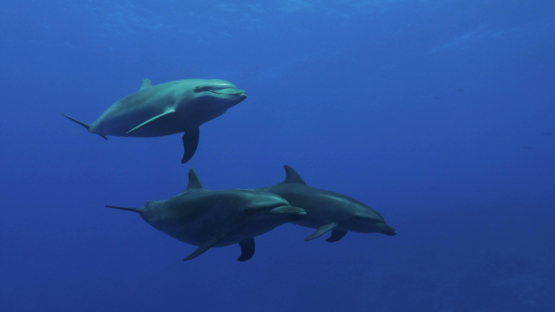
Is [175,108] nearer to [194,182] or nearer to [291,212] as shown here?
[194,182]

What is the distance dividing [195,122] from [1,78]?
5356cm

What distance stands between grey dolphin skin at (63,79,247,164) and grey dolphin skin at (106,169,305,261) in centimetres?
92

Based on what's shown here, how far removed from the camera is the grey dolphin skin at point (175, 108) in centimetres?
451

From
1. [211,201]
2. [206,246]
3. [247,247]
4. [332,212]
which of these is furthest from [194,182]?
[332,212]

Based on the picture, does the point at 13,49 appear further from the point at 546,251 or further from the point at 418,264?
the point at 546,251

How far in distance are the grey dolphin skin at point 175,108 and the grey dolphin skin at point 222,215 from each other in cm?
92

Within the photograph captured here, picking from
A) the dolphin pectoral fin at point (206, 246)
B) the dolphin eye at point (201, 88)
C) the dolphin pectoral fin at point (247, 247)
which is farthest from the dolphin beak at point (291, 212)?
the dolphin eye at point (201, 88)

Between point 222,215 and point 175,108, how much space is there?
5.03 feet

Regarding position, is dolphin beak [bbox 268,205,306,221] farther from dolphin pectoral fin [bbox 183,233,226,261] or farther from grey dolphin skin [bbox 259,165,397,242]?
grey dolphin skin [bbox 259,165,397,242]

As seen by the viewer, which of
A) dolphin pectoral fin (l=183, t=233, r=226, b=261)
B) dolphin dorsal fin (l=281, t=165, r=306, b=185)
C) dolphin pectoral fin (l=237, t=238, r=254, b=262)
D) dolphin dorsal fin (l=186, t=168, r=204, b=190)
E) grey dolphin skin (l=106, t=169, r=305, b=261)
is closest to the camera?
grey dolphin skin (l=106, t=169, r=305, b=261)

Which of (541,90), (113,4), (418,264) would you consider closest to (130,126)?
(418,264)

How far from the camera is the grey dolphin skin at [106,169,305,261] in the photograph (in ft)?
12.7

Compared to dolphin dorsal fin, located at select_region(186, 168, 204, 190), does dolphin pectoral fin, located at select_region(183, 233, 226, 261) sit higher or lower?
lower

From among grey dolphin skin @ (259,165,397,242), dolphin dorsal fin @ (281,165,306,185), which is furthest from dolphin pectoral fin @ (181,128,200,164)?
dolphin dorsal fin @ (281,165,306,185)
